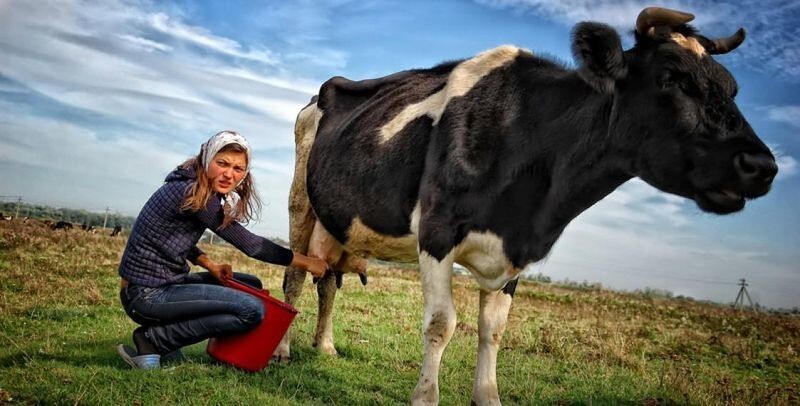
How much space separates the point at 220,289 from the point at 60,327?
3.33m

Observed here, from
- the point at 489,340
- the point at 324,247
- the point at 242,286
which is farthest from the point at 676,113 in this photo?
the point at 324,247

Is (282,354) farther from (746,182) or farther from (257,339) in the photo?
(746,182)

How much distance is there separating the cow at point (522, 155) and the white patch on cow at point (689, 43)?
0.04 feet

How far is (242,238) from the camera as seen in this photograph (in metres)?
5.54

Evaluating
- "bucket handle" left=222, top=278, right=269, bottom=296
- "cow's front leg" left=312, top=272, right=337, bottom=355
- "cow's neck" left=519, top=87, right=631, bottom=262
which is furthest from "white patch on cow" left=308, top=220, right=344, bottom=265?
"cow's neck" left=519, top=87, right=631, bottom=262

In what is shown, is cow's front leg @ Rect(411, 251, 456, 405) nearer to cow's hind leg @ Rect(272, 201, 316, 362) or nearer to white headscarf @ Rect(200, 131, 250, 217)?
white headscarf @ Rect(200, 131, 250, 217)

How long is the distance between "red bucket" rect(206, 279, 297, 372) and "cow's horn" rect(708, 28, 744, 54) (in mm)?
3907

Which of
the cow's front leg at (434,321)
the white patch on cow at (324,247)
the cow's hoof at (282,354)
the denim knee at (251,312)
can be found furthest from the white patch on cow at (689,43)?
the cow's hoof at (282,354)

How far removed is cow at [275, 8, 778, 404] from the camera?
4.14 metres

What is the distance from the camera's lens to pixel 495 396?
5352mm

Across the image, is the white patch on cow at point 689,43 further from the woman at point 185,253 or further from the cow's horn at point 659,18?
the woman at point 185,253

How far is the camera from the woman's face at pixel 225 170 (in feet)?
17.7

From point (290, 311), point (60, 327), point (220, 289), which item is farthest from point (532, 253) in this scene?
point (60, 327)

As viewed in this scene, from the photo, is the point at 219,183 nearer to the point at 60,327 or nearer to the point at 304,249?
the point at 304,249
